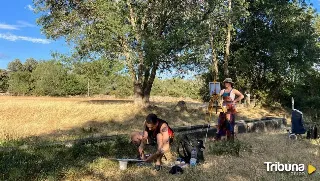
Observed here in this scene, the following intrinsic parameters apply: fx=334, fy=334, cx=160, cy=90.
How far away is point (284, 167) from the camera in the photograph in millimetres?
7246

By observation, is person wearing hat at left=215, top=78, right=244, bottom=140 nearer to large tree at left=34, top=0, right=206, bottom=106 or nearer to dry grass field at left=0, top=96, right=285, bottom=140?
dry grass field at left=0, top=96, right=285, bottom=140

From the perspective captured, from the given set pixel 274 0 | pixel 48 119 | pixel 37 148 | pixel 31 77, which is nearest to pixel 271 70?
pixel 274 0

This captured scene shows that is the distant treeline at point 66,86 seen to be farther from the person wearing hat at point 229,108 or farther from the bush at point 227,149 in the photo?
the bush at point 227,149

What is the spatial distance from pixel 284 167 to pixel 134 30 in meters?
12.5

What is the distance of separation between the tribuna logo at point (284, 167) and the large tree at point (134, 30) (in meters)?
10.9

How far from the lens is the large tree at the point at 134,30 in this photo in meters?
17.9

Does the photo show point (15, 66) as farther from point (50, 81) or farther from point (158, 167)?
point (158, 167)

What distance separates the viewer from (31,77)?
53969 millimetres

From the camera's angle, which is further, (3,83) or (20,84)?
(3,83)

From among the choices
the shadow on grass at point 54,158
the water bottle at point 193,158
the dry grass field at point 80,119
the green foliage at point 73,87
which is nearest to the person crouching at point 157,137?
the water bottle at point 193,158

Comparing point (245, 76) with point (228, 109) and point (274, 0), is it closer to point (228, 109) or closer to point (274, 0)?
point (274, 0)

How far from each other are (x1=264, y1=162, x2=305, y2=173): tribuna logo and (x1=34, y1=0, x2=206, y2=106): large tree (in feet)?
35.8

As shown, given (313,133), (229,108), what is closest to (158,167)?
(229,108)

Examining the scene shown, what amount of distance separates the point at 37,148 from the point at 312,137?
900 cm
